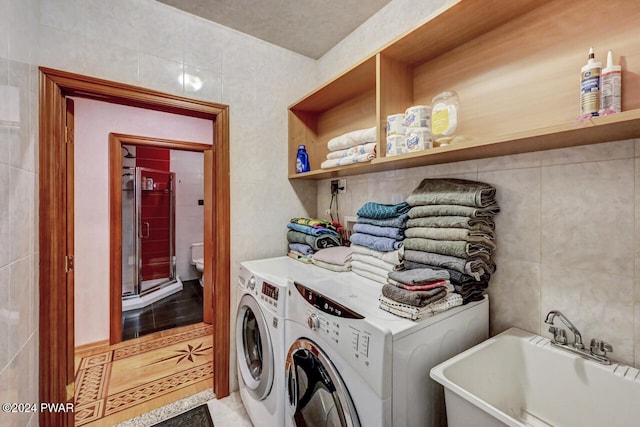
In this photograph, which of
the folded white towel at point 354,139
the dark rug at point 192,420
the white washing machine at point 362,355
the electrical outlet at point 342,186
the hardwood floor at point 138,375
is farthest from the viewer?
the electrical outlet at point 342,186

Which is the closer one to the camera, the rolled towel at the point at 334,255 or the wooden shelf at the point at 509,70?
the wooden shelf at the point at 509,70

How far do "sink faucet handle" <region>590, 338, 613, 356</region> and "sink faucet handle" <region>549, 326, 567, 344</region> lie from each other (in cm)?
7

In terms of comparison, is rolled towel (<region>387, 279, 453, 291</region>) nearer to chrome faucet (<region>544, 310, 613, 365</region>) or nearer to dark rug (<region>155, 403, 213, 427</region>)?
chrome faucet (<region>544, 310, 613, 365</region>)

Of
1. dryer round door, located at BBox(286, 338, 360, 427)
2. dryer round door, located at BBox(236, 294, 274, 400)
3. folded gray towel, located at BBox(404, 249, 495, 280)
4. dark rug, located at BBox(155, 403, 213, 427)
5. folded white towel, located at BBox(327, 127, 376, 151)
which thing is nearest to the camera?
dryer round door, located at BBox(286, 338, 360, 427)

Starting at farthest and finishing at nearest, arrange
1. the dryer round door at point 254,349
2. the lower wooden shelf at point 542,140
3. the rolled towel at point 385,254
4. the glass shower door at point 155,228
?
the glass shower door at point 155,228
the dryer round door at point 254,349
the rolled towel at point 385,254
the lower wooden shelf at point 542,140

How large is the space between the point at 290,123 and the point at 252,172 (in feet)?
1.61

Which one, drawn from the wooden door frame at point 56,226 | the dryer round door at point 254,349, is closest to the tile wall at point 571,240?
the dryer round door at point 254,349

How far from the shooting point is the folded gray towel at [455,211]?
3.39 feet

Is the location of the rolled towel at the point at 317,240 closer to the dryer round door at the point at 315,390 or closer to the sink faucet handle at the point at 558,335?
the dryer round door at the point at 315,390

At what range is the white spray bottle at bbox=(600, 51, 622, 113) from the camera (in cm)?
74

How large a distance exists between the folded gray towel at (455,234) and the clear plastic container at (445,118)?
1.18 feet

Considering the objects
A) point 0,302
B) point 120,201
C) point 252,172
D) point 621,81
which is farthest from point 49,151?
point 621,81

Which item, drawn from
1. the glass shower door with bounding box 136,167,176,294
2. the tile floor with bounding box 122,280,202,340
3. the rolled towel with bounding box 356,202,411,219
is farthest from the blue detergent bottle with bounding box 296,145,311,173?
the glass shower door with bounding box 136,167,176,294

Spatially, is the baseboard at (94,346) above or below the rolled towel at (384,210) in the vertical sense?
below
